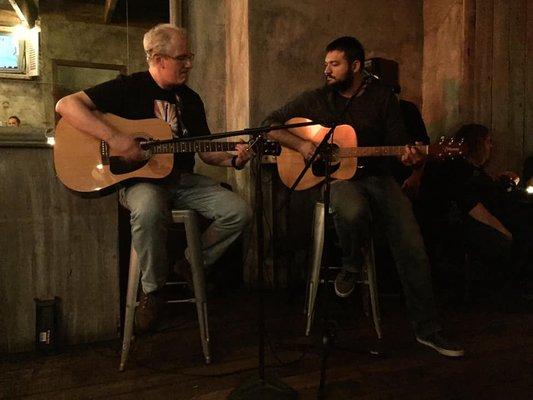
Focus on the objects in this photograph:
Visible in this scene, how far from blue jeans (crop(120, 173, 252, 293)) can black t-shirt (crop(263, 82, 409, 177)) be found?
0.71m

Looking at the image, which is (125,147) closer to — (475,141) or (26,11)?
(475,141)

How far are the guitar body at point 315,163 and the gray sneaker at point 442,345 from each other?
38.9 inches

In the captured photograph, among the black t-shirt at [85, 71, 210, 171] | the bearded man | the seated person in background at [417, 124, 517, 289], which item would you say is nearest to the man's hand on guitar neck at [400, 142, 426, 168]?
the bearded man

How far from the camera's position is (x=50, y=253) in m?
2.38

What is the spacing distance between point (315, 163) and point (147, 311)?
1.28 metres

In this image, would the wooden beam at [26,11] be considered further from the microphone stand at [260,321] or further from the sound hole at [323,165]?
the microphone stand at [260,321]

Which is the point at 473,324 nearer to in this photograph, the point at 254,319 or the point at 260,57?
A: the point at 254,319

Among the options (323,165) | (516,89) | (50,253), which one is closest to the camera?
(50,253)

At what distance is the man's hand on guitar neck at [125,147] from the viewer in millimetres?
2164

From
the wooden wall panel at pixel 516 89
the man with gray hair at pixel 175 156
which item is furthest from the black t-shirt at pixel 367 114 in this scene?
the wooden wall panel at pixel 516 89

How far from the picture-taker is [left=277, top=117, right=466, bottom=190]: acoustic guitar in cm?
242

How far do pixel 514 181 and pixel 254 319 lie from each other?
235 centimetres

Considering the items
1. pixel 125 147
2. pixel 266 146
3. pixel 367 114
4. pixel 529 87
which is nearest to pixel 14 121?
pixel 125 147

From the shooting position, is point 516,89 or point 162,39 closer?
point 162,39
